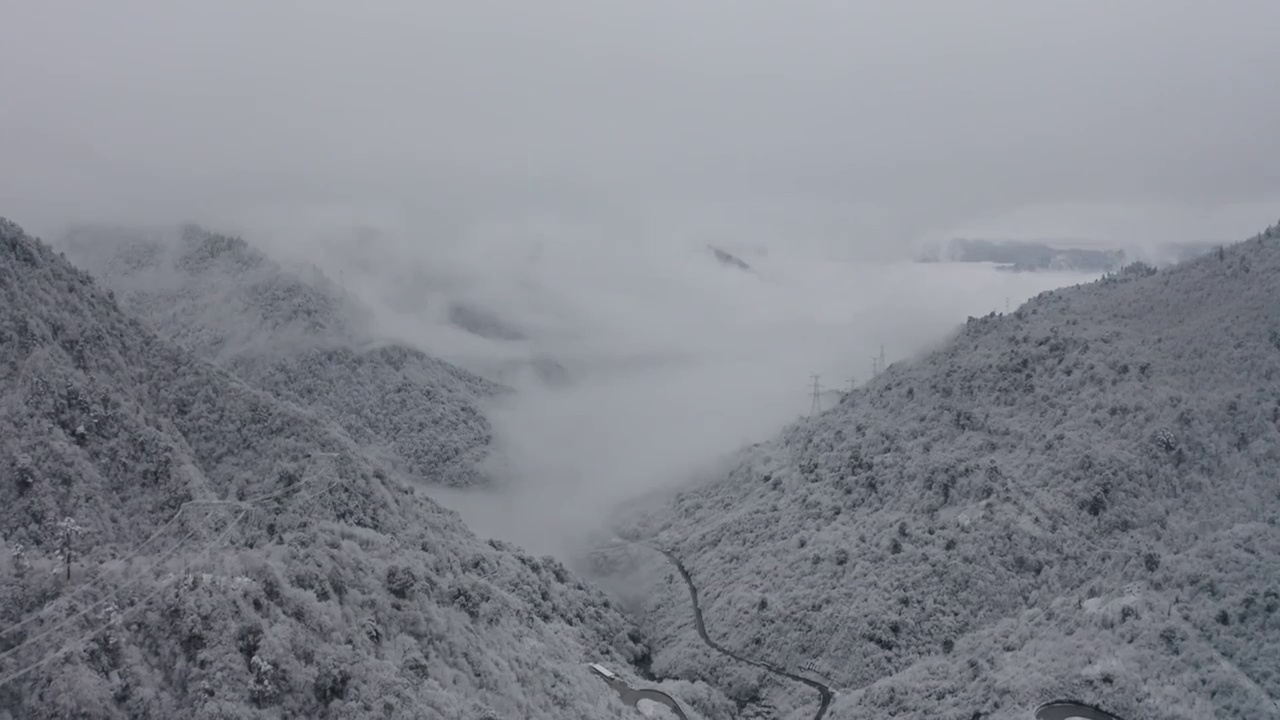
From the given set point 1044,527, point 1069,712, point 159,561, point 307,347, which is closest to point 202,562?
point 159,561

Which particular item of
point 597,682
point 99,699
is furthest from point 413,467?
point 99,699

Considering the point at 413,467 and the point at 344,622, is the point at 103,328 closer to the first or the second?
the point at 344,622

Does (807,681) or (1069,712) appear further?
(807,681)

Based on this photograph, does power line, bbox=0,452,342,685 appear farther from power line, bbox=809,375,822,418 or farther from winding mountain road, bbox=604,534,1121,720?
power line, bbox=809,375,822,418

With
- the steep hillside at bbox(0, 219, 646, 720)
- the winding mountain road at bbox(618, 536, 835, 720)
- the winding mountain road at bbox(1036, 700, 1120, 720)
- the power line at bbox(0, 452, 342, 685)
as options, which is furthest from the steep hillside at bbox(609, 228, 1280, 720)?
the power line at bbox(0, 452, 342, 685)

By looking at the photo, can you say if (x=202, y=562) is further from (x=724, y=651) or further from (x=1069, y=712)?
(x=1069, y=712)
